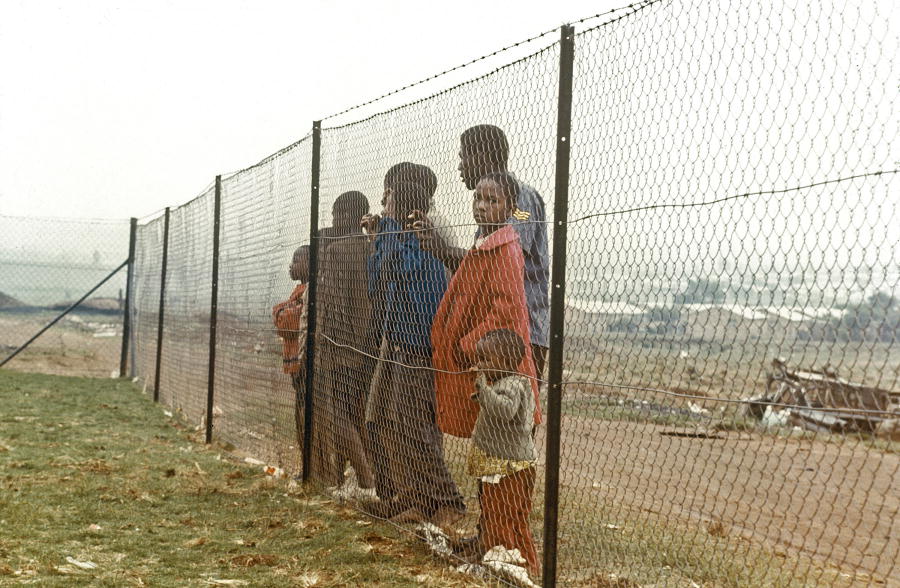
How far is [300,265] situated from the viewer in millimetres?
5906

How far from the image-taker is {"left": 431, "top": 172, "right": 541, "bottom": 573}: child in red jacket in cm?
357

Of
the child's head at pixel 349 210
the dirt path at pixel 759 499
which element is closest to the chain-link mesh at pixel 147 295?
the dirt path at pixel 759 499

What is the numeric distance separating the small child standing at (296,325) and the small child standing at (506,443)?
88.6 inches

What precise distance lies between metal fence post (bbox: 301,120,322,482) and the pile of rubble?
Answer: 2.71 meters

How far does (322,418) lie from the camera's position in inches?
208

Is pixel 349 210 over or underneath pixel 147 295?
over

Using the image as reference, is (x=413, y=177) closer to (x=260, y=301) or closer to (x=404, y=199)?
(x=404, y=199)

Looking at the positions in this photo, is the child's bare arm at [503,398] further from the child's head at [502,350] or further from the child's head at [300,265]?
the child's head at [300,265]

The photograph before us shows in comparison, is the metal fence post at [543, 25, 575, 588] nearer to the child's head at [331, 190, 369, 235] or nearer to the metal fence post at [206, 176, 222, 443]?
the child's head at [331, 190, 369, 235]

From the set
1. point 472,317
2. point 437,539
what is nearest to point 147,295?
point 437,539

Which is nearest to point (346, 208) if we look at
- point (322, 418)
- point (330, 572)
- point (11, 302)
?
point (322, 418)

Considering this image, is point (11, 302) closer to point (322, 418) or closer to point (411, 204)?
point (322, 418)

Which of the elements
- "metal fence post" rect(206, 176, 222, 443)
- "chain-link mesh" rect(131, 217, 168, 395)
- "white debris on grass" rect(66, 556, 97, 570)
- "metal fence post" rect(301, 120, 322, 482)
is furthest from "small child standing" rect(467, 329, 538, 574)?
"chain-link mesh" rect(131, 217, 168, 395)

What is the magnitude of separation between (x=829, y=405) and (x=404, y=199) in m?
3.31
